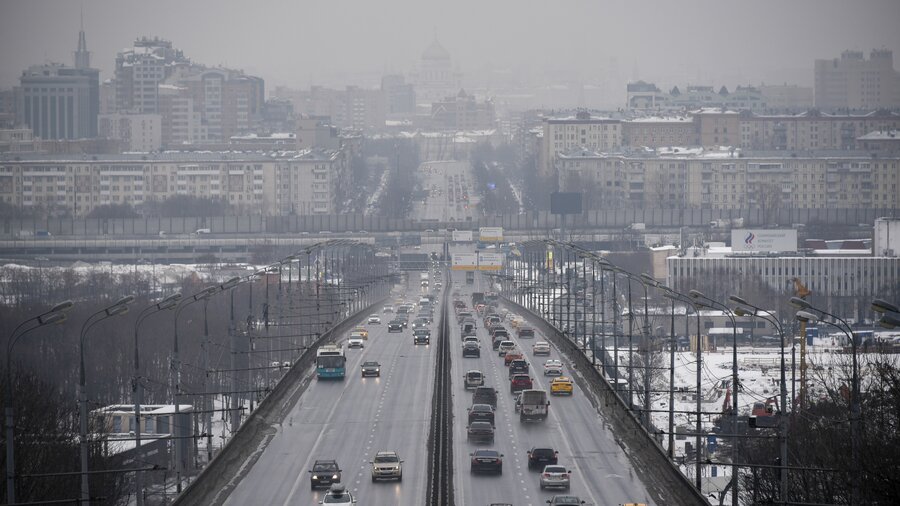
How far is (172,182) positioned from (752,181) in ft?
97.8

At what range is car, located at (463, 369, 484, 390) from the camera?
26.2 metres

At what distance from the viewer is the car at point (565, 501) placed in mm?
16234

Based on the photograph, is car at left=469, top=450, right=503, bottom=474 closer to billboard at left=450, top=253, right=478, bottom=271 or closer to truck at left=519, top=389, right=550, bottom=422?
truck at left=519, top=389, right=550, bottom=422

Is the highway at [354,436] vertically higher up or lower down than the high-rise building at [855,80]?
lower down

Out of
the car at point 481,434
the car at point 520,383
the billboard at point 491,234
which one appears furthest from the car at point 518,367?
the billboard at point 491,234

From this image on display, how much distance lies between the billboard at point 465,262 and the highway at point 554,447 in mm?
32829

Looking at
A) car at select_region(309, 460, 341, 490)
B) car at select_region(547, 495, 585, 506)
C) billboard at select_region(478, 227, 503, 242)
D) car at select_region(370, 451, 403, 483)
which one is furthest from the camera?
billboard at select_region(478, 227, 503, 242)

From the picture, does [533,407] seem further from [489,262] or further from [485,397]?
[489,262]

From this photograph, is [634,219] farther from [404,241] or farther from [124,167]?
[124,167]

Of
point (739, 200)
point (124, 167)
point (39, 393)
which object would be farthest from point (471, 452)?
point (124, 167)

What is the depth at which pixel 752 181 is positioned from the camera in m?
86.5

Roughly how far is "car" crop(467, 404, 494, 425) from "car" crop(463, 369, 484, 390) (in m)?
3.98

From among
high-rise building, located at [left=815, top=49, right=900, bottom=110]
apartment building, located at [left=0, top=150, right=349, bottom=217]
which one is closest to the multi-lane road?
apartment building, located at [left=0, top=150, right=349, bottom=217]

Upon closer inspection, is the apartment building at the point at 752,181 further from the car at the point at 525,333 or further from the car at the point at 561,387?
the car at the point at 561,387
